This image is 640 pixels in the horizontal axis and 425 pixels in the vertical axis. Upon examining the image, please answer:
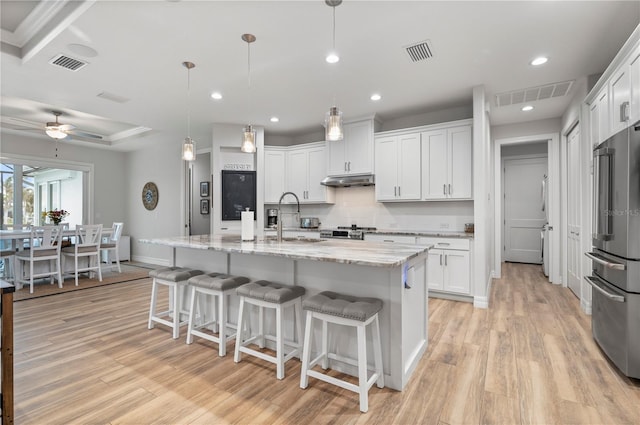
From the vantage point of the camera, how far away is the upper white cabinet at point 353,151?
5.01 m

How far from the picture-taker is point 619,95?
8.38 ft

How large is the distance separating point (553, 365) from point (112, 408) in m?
3.11

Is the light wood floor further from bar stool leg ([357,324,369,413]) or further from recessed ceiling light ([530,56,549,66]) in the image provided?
recessed ceiling light ([530,56,549,66])

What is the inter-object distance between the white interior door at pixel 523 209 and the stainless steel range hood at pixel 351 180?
3.87 meters

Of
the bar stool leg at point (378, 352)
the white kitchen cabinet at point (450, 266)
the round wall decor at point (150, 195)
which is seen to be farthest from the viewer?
the round wall decor at point (150, 195)

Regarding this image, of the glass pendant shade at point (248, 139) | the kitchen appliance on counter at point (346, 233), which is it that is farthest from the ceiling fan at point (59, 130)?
the kitchen appliance on counter at point (346, 233)

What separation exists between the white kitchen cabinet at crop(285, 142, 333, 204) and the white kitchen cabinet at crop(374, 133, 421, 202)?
3.39 ft

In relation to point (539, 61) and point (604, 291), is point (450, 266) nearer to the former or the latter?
point (604, 291)

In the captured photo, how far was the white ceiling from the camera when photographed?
2.46m

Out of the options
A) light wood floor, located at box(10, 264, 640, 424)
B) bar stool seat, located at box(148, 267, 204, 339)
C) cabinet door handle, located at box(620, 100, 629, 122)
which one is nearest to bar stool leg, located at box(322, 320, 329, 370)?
light wood floor, located at box(10, 264, 640, 424)

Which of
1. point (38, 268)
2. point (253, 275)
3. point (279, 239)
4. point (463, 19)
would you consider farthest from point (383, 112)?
point (38, 268)

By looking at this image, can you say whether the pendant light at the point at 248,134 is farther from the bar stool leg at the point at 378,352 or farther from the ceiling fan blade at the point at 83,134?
the ceiling fan blade at the point at 83,134

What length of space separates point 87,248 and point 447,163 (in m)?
6.16

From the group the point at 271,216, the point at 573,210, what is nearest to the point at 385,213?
the point at 271,216
